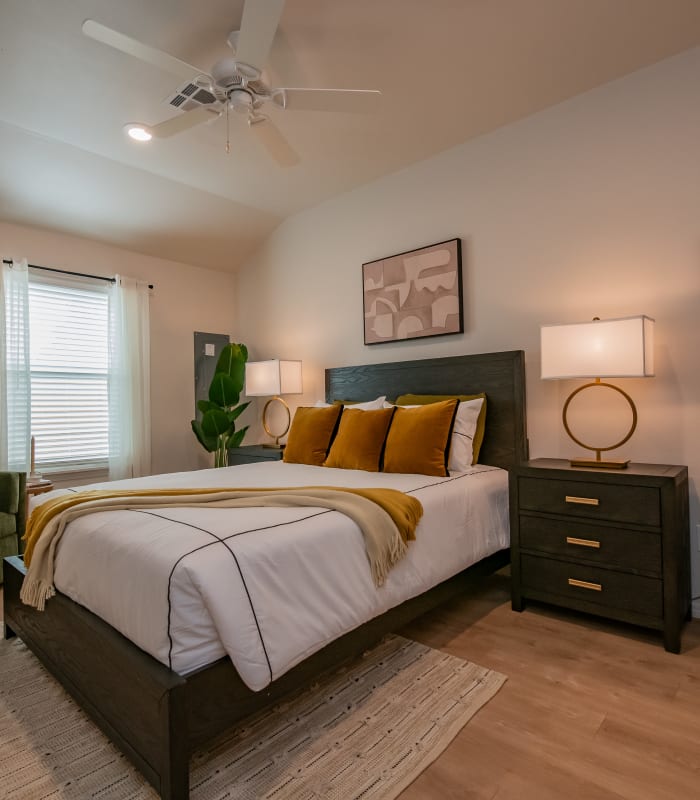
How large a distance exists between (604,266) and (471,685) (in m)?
2.19

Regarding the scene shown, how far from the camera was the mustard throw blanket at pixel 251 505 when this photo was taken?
179cm

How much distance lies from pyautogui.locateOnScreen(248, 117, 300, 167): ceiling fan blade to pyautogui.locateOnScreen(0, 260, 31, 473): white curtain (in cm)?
224

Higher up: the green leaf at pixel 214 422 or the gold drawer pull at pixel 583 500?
the green leaf at pixel 214 422

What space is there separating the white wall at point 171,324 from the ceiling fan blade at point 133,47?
2.46m

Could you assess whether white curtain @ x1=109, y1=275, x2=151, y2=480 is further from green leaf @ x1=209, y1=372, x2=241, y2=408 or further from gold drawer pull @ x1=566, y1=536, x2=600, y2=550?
gold drawer pull @ x1=566, y1=536, x2=600, y2=550

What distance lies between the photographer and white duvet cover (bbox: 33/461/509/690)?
1.32 meters

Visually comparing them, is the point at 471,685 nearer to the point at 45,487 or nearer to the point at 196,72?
the point at 196,72

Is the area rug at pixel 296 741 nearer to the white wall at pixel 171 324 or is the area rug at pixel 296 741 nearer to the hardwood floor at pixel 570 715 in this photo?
the hardwood floor at pixel 570 715

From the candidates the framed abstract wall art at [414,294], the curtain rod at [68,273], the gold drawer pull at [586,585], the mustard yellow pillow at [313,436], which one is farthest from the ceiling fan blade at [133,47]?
the gold drawer pull at [586,585]

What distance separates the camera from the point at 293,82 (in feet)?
8.61

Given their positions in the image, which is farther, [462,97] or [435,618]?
[462,97]

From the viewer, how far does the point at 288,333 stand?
4555 millimetres

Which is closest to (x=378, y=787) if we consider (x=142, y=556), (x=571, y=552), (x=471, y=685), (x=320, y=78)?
(x=471, y=685)

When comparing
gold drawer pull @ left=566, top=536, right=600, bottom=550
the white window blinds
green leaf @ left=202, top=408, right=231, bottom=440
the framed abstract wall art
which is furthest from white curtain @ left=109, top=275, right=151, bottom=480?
gold drawer pull @ left=566, top=536, right=600, bottom=550
